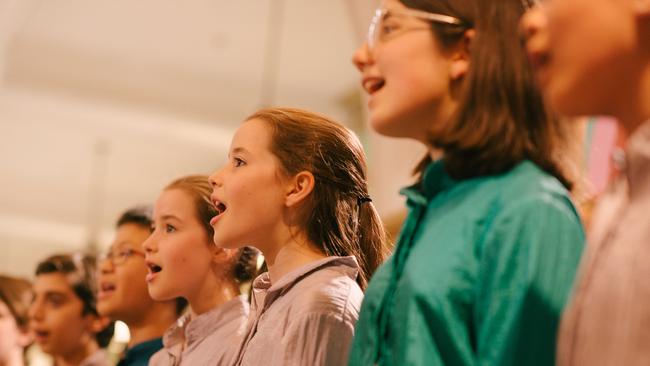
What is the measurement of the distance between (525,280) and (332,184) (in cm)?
108

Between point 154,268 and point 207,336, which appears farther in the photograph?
point 154,268

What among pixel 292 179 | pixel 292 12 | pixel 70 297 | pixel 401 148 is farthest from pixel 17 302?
pixel 292 12

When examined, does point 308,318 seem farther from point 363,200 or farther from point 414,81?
point 414,81

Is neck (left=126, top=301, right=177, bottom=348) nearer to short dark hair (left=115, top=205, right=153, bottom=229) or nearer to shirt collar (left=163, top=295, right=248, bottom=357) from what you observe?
short dark hair (left=115, top=205, right=153, bottom=229)

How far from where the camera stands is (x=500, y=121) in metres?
1.55

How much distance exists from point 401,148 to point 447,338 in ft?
18.2

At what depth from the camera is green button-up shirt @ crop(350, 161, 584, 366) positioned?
4.49 feet

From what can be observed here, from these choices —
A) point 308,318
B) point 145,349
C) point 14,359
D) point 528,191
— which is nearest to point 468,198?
point 528,191

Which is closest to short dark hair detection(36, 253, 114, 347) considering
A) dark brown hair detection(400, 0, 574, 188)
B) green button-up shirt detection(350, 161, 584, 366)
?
green button-up shirt detection(350, 161, 584, 366)

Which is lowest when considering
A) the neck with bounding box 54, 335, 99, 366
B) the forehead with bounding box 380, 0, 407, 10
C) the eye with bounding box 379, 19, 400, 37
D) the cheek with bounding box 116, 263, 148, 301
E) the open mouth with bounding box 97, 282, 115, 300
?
the neck with bounding box 54, 335, 99, 366

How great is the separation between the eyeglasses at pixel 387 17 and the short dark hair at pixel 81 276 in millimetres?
2723

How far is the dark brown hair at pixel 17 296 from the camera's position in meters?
4.57

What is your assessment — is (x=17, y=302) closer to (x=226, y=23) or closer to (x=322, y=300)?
(x=322, y=300)

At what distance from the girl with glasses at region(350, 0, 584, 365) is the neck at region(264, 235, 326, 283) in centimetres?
Answer: 59
